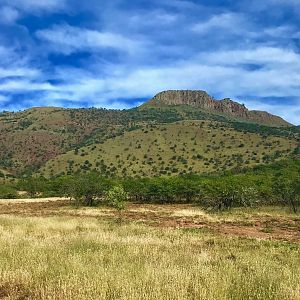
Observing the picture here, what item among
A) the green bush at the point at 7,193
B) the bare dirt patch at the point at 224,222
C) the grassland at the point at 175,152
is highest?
the grassland at the point at 175,152

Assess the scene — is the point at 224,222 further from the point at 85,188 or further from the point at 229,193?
the point at 85,188

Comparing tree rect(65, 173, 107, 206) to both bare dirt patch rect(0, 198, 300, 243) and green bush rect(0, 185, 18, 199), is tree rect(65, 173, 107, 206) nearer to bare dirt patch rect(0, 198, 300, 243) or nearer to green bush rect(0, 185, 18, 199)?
bare dirt patch rect(0, 198, 300, 243)

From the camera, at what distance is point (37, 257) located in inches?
540

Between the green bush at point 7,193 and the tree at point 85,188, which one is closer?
the tree at point 85,188

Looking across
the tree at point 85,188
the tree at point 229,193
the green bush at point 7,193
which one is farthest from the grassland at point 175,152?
the tree at point 229,193

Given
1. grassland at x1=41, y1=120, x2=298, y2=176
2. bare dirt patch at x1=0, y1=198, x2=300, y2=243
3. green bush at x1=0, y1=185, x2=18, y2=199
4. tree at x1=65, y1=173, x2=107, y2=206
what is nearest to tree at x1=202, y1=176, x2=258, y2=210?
bare dirt patch at x1=0, y1=198, x2=300, y2=243

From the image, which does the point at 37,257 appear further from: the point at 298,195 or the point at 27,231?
the point at 298,195

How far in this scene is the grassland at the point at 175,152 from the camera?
159500mm

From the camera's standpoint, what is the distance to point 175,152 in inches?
6924

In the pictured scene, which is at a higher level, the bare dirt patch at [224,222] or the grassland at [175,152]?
the grassland at [175,152]

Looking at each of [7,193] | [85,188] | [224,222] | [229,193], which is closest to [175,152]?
[7,193]

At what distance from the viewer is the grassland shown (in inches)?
6280

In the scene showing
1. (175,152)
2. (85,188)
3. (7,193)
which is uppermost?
(175,152)

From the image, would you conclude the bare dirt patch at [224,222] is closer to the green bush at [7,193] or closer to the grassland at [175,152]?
the green bush at [7,193]
